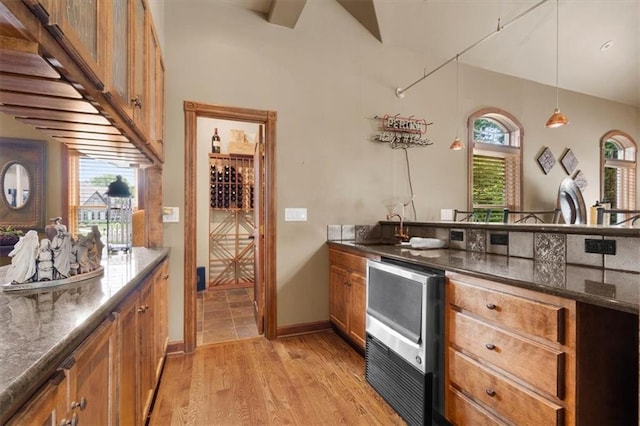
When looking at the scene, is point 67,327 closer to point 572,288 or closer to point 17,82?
point 17,82

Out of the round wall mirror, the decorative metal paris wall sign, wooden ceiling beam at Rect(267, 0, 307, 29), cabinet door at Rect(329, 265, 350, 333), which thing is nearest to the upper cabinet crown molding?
the round wall mirror

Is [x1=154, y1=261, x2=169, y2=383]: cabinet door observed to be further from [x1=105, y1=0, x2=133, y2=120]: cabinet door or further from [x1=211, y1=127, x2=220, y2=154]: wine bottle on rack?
[x1=211, y1=127, x2=220, y2=154]: wine bottle on rack

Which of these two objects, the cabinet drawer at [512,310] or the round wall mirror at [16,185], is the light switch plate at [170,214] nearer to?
the round wall mirror at [16,185]

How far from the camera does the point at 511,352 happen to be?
4.20ft

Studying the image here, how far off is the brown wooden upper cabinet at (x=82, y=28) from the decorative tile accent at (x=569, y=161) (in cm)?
548

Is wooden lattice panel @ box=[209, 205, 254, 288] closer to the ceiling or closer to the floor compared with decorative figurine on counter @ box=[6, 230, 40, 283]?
closer to the floor

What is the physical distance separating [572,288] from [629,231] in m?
0.56

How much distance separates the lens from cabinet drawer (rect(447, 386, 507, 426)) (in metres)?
1.39

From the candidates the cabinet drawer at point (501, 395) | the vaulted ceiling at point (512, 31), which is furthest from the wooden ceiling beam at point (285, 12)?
the cabinet drawer at point (501, 395)

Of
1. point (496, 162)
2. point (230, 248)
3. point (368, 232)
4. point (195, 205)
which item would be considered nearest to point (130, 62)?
point (195, 205)

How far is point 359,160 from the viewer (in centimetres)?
323

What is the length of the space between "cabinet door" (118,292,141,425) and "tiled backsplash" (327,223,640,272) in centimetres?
201

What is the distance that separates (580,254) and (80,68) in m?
2.26

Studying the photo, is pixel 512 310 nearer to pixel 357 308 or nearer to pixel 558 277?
pixel 558 277
